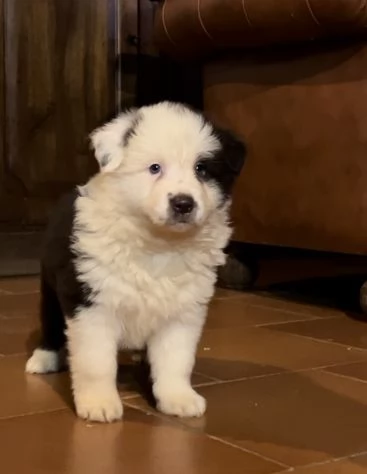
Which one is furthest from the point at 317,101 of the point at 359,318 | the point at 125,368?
the point at 125,368

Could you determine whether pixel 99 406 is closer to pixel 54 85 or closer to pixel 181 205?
pixel 181 205

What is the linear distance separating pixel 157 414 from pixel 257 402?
0.20m

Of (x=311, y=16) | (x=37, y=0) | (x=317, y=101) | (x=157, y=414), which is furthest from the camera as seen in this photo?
(x=37, y=0)

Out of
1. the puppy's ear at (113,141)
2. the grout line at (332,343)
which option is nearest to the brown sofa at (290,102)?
the grout line at (332,343)

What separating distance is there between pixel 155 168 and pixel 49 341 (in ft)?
1.66

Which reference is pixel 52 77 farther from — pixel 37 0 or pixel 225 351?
pixel 225 351

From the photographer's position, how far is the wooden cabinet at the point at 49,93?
10.5 ft

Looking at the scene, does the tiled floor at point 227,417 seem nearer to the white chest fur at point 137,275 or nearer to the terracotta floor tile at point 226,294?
the white chest fur at point 137,275

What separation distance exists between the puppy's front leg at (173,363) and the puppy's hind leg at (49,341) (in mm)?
287

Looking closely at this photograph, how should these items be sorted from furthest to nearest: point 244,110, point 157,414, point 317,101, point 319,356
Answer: point 244,110 → point 317,101 → point 319,356 → point 157,414

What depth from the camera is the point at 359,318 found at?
2.57 m

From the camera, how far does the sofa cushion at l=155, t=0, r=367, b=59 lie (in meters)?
2.27

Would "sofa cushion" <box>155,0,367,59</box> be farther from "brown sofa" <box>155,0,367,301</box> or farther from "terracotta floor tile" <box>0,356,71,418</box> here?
"terracotta floor tile" <box>0,356,71,418</box>

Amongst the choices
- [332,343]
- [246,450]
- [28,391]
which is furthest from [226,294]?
[246,450]
